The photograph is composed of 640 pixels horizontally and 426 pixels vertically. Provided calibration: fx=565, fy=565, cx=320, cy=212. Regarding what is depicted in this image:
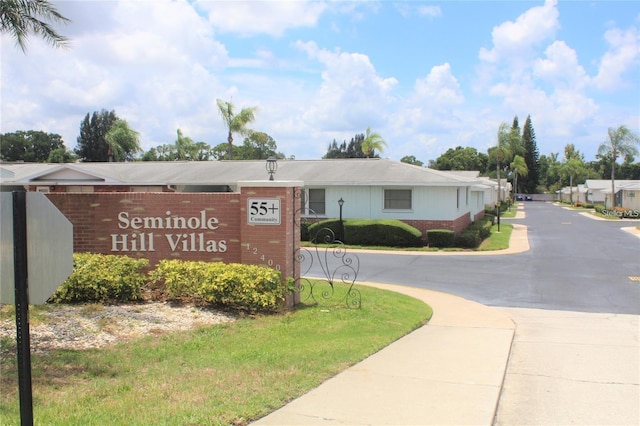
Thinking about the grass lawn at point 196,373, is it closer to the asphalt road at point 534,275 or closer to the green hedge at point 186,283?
the green hedge at point 186,283

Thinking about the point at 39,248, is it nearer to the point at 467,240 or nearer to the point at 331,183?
the point at 467,240

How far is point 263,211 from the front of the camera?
9523 mm

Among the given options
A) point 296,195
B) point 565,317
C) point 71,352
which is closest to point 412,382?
point 71,352

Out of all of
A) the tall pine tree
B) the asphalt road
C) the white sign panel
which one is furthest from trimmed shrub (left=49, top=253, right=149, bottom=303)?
the tall pine tree

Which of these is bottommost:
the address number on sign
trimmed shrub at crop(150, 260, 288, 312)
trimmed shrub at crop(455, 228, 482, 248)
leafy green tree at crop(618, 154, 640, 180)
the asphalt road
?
the asphalt road

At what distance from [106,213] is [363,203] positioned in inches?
707

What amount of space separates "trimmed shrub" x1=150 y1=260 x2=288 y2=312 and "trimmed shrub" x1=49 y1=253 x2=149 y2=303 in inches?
19.2

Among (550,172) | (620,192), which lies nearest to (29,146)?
(620,192)

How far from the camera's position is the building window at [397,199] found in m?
26.3

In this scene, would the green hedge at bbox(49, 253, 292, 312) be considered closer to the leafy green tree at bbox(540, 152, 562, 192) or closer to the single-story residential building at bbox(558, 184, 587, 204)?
the single-story residential building at bbox(558, 184, 587, 204)

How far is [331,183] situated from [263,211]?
58.1 ft

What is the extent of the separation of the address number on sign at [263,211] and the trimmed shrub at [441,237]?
15.7 metres

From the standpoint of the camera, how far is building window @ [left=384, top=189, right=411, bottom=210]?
2633 centimetres

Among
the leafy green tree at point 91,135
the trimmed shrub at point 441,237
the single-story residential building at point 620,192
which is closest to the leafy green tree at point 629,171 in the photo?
the single-story residential building at point 620,192
